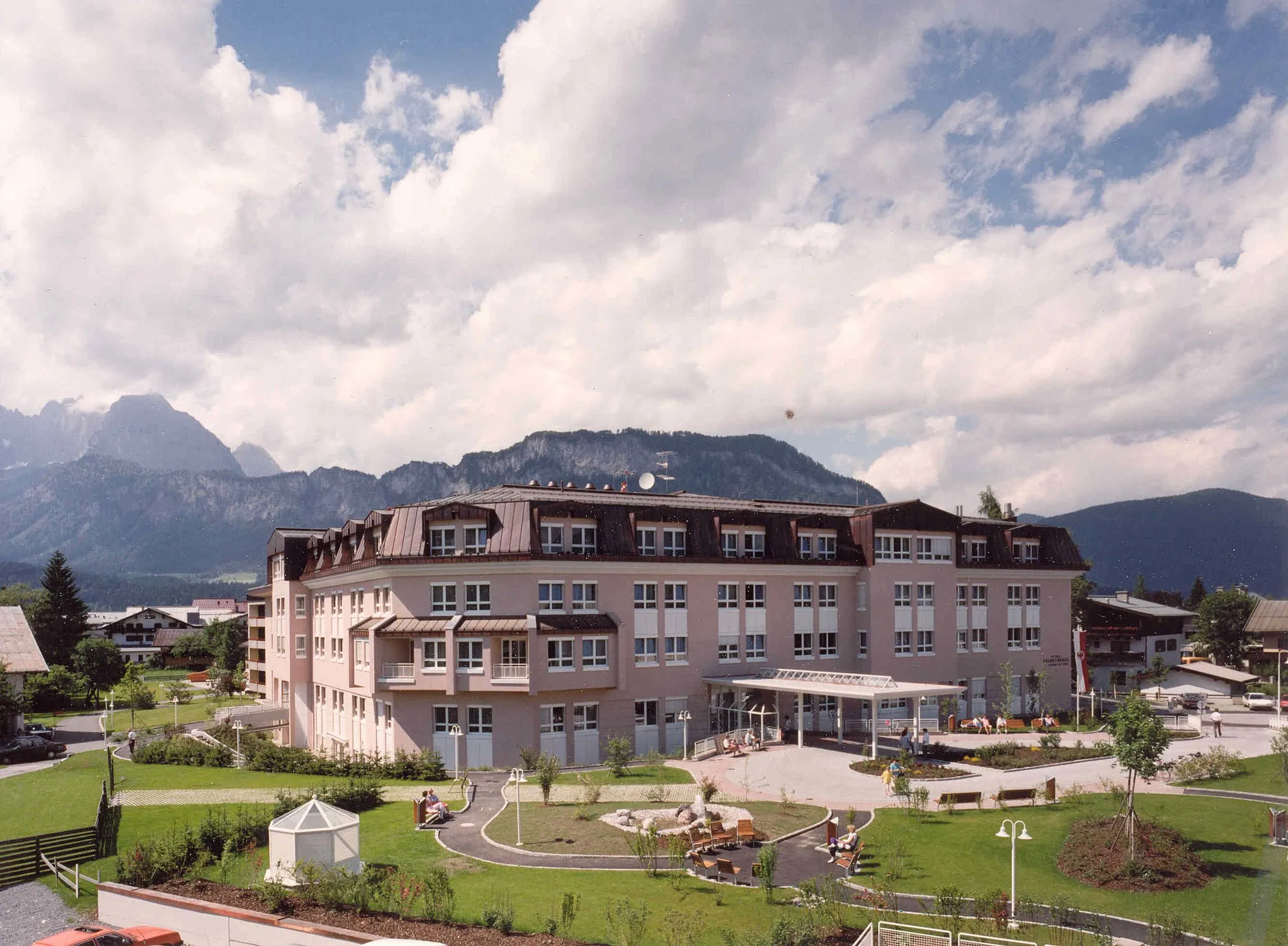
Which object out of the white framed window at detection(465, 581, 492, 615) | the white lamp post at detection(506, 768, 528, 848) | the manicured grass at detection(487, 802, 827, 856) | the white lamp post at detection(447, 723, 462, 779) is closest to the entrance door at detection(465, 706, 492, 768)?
the white lamp post at detection(447, 723, 462, 779)

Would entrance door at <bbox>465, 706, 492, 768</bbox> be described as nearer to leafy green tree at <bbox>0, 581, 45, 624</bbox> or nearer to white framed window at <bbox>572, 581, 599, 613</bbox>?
white framed window at <bbox>572, 581, 599, 613</bbox>

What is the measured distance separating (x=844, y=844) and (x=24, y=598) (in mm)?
140891

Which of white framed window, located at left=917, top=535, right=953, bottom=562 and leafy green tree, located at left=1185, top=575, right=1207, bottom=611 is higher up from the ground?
white framed window, located at left=917, top=535, right=953, bottom=562

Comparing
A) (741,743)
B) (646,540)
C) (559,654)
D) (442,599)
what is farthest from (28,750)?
(741,743)

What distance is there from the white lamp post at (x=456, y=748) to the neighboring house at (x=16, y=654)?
1279 inches

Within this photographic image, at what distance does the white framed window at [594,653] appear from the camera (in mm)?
46219

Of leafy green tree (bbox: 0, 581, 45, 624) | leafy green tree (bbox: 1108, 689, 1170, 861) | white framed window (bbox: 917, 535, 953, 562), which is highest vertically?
white framed window (bbox: 917, 535, 953, 562)

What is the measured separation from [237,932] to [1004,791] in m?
23.4

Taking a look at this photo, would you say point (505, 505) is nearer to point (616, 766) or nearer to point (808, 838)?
point (616, 766)

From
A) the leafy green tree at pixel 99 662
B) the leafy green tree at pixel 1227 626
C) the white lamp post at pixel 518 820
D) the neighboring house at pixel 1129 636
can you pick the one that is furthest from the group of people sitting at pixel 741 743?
the leafy green tree at pixel 99 662

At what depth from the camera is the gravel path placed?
22.7m

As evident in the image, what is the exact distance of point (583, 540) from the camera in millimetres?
48344

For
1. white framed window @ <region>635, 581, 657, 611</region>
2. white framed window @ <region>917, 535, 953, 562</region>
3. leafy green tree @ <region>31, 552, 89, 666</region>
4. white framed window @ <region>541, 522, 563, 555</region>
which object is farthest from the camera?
leafy green tree @ <region>31, 552, 89, 666</region>

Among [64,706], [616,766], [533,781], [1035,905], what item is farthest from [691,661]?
[64,706]
